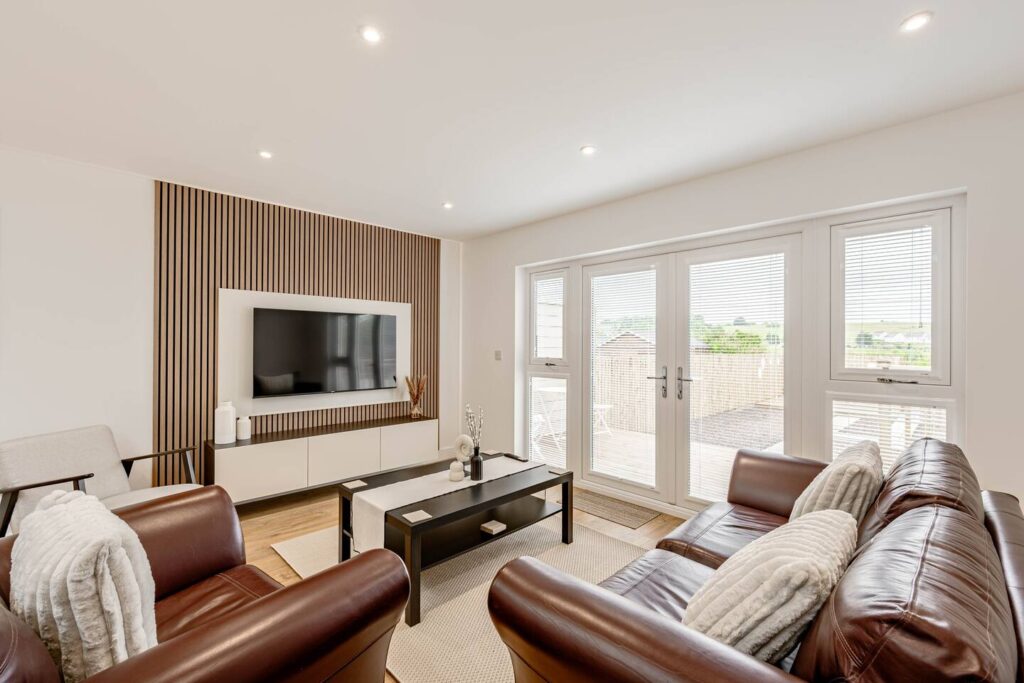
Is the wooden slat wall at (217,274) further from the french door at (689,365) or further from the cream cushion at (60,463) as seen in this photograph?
the french door at (689,365)

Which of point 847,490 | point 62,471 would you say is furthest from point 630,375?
point 62,471

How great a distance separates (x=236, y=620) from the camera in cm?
96

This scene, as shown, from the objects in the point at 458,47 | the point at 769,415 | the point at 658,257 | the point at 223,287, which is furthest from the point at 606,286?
the point at 223,287

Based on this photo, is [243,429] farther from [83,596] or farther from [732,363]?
[732,363]

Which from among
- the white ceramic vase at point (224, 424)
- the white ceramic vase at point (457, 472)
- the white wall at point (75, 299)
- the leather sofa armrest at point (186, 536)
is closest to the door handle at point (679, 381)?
the white ceramic vase at point (457, 472)

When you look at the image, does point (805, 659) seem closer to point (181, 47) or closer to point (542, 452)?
point (181, 47)

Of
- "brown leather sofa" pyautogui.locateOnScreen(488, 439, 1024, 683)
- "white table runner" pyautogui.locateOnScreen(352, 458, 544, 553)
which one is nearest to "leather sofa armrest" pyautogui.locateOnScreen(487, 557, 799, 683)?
"brown leather sofa" pyautogui.locateOnScreen(488, 439, 1024, 683)

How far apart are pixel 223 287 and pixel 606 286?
3107 mm

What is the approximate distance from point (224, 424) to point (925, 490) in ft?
12.7

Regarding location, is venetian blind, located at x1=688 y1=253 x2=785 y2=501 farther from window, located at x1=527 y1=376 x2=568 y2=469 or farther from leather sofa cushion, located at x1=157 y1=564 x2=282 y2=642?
Answer: leather sofa cushion, located at x1=157 y1=564 x2=282 y2=642

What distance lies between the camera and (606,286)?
398cm

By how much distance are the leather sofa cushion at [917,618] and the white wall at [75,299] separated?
3.96 m

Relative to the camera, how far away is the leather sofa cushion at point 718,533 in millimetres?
1829

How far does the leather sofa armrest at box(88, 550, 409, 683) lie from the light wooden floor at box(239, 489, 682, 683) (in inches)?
70.2
